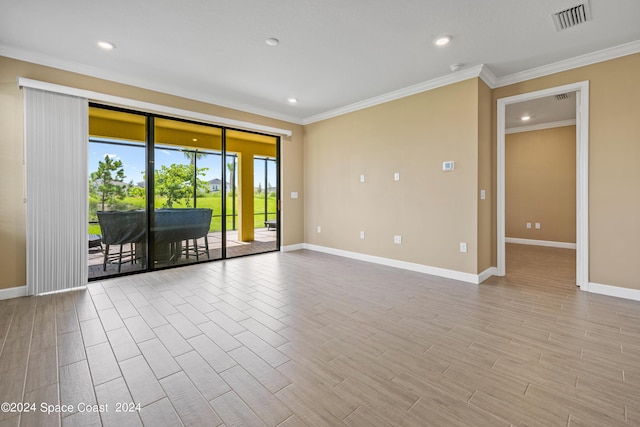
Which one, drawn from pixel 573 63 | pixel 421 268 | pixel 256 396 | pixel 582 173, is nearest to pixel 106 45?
pixel 256 396

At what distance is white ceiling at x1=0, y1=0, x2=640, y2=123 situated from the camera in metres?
2.55

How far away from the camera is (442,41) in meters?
3.08

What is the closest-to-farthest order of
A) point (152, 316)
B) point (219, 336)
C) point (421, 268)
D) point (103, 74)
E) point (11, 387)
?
point (11, 387)
point (219, 336)
point (152, 316)
point (103, 74)
point (421, 268)

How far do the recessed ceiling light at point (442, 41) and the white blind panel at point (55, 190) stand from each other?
431 centimetres

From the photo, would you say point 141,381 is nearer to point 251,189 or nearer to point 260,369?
point 260,369

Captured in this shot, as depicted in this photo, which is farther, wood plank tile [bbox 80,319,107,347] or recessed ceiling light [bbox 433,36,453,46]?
recessed ceiling light [bbox 433,36,453,46]

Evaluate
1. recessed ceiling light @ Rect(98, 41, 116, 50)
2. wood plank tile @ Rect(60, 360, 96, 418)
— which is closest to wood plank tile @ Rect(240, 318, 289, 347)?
wood plank tile @ Rect(60, 360, 96, 418)

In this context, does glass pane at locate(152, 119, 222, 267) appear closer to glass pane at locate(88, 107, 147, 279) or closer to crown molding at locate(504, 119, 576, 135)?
glass pane at locate(88, 107, 147, 279)

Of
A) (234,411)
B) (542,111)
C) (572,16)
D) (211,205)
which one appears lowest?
(234,411)

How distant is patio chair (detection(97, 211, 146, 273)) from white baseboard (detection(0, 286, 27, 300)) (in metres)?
0.95

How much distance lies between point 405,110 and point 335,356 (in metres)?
3.82

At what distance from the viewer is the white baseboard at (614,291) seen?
10.6 feet

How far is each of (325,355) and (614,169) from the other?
391 cm

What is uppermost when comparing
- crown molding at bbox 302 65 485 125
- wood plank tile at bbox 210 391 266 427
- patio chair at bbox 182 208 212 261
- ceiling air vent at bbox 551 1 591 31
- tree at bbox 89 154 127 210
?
→ crown molding at bbox 302 65 485 125
